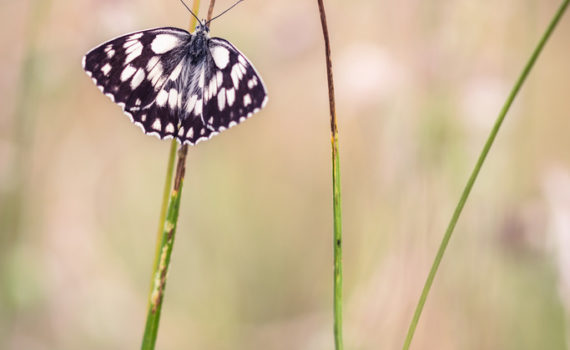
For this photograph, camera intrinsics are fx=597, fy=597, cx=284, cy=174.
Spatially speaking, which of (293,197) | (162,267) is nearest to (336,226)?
(162,267)

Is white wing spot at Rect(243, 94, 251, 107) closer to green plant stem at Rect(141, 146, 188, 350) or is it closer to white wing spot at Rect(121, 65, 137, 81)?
white wing spot at Rect(121, 65, 137, 81)

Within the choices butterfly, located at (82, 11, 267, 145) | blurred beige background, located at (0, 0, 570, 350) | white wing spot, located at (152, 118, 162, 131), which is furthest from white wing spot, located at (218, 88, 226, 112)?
blurred beige background, located at (0, 0, 570, 350)

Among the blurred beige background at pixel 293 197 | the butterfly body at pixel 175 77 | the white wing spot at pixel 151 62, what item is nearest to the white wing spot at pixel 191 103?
the butterfly body at pixel 175 77

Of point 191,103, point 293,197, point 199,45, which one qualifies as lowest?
point 293,197

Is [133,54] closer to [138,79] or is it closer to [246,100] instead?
[138,79]

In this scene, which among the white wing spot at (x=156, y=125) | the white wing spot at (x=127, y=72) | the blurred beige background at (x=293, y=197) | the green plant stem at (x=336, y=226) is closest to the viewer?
the green plant stem at (x=336, y=226)

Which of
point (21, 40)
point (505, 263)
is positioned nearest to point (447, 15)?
point (505, 263)

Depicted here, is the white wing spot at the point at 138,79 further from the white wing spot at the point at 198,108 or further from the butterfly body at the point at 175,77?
the white wing spot at the point at 198,108

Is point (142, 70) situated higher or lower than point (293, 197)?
higher
